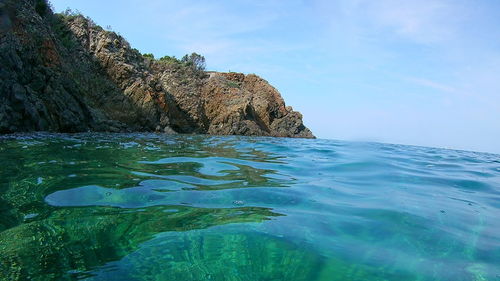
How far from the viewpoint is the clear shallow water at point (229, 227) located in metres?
2.17

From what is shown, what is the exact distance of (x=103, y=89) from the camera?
19.2 m

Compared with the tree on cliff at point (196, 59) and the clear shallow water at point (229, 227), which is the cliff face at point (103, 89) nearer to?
the tree on cliff at point (196, 59)

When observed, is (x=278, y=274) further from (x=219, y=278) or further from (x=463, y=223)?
(x=463, y=223)

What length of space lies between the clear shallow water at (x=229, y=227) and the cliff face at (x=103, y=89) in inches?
282

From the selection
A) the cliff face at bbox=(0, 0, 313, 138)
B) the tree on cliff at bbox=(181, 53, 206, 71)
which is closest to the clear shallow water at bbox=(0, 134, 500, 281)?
the cliff face at bbox=(0, 0, 313, 138)

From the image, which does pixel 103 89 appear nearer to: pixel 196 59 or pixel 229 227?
pixel 196 59

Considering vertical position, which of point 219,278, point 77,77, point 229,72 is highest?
point 229,72

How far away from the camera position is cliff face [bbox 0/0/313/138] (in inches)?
436

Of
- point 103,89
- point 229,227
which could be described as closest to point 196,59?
point 103,89

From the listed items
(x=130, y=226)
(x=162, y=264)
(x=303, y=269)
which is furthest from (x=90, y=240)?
(x=303, y=269)

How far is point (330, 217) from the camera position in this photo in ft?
10.8

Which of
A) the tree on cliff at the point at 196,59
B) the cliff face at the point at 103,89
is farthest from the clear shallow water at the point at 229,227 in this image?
the tree on cliff at the point at 196,59

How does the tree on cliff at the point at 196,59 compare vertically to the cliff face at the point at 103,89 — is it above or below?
above

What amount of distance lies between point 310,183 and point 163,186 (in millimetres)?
2074
